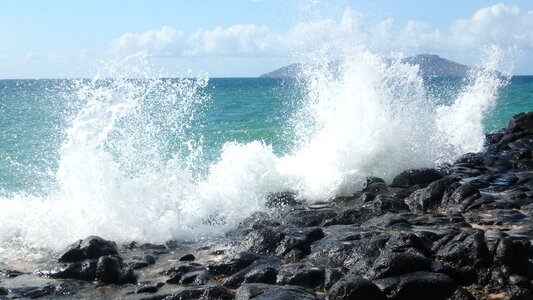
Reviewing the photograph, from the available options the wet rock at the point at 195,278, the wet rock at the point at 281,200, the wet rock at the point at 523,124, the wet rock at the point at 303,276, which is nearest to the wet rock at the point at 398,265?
the wet rock at the point at 303,276

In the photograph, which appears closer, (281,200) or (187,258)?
(187,258)

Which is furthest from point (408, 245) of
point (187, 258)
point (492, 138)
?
point (492, 138)

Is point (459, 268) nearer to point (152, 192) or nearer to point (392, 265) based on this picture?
point (392, 265)

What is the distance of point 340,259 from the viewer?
866 cm

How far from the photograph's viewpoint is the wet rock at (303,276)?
314 inches

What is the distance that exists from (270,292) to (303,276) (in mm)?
954

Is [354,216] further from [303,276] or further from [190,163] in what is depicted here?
[190,163]

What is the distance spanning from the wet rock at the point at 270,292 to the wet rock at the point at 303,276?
0.40 meters

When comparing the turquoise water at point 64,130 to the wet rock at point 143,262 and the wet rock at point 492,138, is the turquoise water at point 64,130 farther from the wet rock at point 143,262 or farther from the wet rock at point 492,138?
the wet rock at point 143,262

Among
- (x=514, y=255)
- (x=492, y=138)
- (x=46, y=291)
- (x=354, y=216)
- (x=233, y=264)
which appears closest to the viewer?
(x=514, y=255)

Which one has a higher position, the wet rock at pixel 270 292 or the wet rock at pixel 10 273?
the wet rock at pixel 270 292

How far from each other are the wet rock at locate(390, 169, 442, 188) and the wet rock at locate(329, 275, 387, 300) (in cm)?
725

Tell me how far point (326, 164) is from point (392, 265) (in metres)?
8.48

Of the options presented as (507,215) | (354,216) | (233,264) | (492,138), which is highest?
(233,264)
